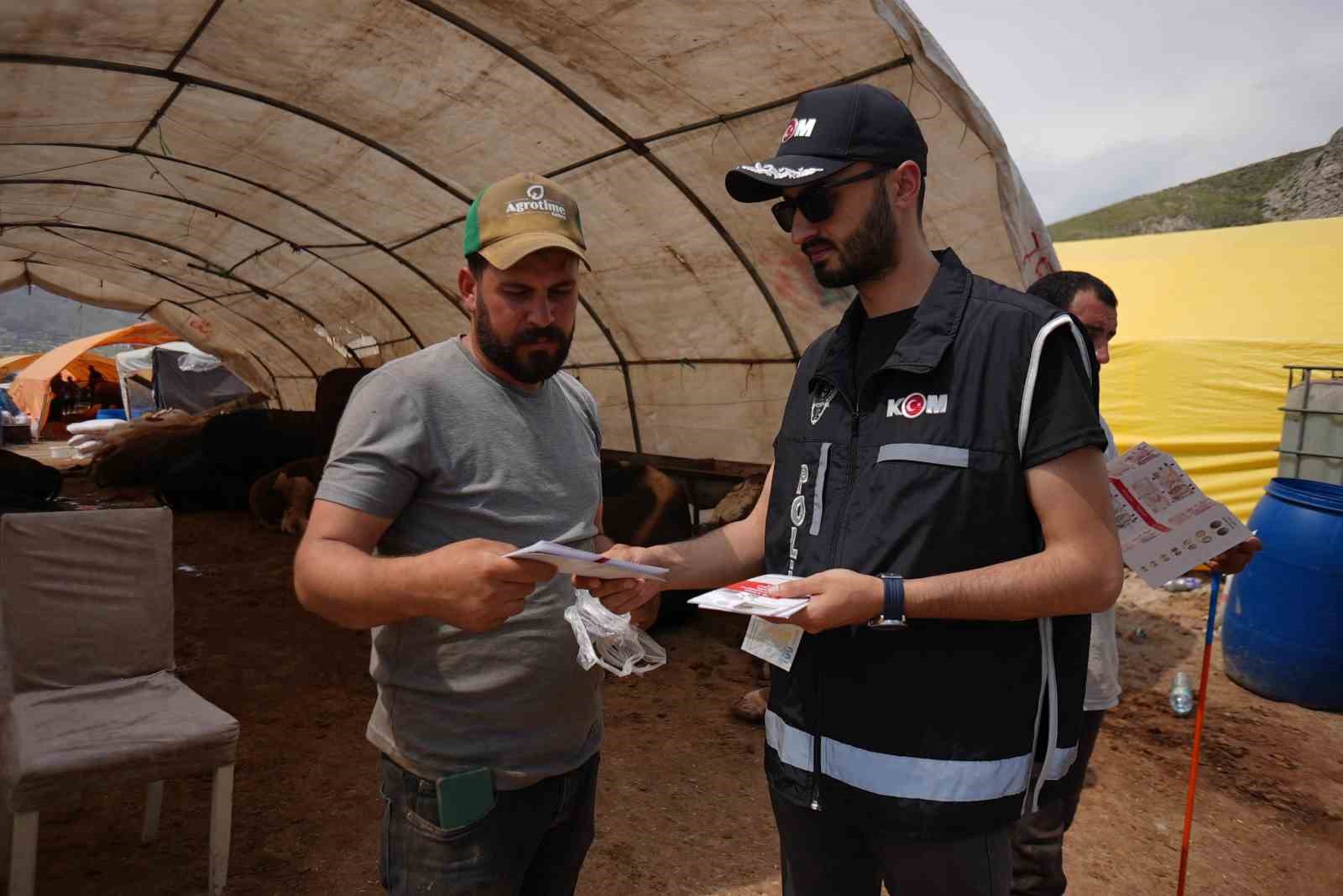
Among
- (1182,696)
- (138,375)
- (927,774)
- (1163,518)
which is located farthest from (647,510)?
(138,375)

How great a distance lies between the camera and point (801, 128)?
1621 mm

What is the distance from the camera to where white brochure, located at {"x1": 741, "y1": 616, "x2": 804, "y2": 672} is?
1600mm

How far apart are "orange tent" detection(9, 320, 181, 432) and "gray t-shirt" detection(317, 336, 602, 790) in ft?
74.7

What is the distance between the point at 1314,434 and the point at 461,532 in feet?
27.4

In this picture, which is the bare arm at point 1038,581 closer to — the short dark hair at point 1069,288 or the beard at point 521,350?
the beard at point 521,350

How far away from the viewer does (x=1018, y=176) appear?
11.9 ft

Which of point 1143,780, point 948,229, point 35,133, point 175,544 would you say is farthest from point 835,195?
point 175,544

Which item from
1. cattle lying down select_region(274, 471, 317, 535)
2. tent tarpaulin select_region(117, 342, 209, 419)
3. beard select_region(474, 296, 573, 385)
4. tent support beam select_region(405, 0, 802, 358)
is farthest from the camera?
tent tarpaulin select_region(117, 342, 209, 419)

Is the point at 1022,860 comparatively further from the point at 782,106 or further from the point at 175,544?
the point at 175,544

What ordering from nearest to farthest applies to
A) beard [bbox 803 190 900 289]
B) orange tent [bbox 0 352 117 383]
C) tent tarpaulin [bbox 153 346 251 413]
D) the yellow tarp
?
beard [bbox 803 190 900 289], the yellow tarp, tent tarpaulin [bbox 153 346 251 413], orange tent [bbox 0 352 117 383]

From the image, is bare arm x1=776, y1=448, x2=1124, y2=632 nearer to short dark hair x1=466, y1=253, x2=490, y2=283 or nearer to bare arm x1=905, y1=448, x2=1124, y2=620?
bare arm x1=905, y1=448, x2=1124, y2=620

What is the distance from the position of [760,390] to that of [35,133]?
611 cm

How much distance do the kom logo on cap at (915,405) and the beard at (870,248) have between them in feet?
0.87

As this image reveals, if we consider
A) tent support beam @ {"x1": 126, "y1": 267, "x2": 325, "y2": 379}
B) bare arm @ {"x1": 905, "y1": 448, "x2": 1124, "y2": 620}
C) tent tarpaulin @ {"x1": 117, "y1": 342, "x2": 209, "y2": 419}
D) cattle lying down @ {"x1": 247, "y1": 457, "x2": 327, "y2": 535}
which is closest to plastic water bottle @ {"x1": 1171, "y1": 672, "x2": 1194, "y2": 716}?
bare arm @ {"x1": 905, "y1": 448, "x2": 1124, "y2": 620}
